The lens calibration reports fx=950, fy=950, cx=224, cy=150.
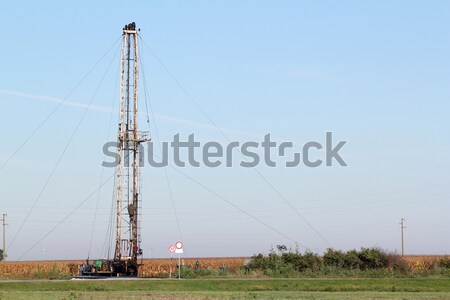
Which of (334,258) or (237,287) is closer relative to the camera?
(237,287)

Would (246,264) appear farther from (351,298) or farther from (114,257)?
(351,298)

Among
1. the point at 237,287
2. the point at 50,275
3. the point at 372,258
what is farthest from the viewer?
the point at 372,258

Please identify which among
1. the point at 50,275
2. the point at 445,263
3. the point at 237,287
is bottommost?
the point at 237,287

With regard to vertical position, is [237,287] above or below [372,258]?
below

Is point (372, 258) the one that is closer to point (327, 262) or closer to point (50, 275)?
point (327, 262)

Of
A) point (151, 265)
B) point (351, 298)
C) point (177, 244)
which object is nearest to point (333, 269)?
point (177, 244)

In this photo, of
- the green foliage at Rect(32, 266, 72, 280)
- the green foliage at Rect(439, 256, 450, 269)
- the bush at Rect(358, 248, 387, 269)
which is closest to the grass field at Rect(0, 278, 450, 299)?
the green foliage at Rect(32, 266, 72, 280)

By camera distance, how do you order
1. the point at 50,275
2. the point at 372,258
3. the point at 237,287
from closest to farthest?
the point at 237,287 → the point at 50,275 → the point at 372,258

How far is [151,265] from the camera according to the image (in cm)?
9462

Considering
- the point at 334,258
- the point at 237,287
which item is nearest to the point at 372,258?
the point at 334,258

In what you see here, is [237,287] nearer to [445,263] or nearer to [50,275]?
[50,275]

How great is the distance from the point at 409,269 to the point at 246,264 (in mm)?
13993

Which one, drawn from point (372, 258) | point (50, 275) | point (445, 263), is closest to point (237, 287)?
point (50, 275)

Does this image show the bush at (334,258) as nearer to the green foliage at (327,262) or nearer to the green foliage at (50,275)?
the green foliage at (327,262)
